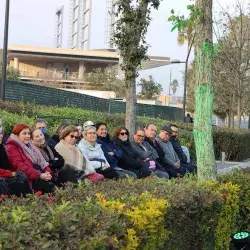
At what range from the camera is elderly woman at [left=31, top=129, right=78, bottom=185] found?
835 centimetres

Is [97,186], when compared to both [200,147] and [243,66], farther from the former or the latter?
[243,66]

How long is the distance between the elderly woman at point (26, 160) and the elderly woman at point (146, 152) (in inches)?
126

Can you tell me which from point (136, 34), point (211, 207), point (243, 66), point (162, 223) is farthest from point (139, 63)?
point (243, 66)

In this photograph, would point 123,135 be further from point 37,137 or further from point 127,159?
point 37,137

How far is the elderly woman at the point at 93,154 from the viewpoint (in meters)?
9.31

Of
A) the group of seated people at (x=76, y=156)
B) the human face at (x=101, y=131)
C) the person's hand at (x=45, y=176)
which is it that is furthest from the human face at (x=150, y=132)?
the person's hand at (x=45, y=176)

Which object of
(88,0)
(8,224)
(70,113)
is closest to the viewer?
(8,224)

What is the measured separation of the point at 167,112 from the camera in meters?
34.8

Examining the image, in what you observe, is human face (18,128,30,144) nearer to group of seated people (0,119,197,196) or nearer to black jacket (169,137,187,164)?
group of seated people (0,119,197,196)

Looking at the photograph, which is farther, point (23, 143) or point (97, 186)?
point (23, 143)

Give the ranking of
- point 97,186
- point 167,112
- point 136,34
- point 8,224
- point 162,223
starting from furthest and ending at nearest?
1. point 167,112
2. point 136,34
3. point 97,186
4. point 162,223
5. point 8,224

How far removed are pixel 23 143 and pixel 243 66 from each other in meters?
23.2

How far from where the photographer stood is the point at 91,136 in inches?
371

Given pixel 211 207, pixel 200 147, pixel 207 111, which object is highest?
pixel 207 111
